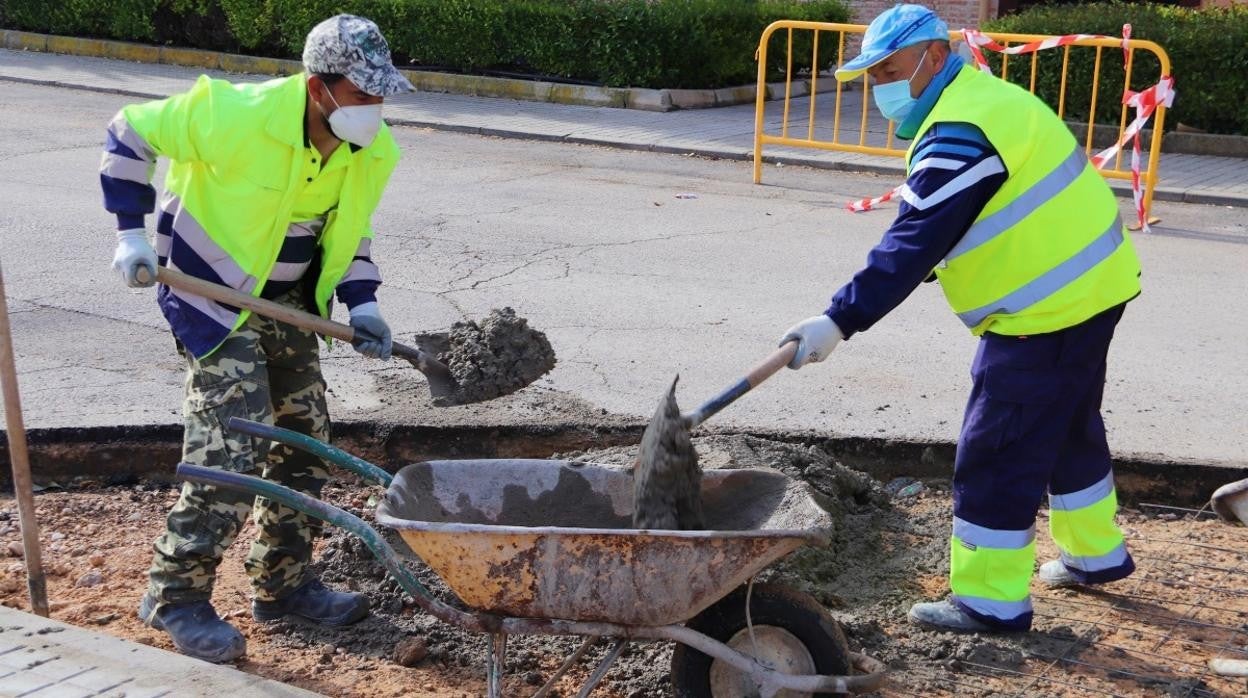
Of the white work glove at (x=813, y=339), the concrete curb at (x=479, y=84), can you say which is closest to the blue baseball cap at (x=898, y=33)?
the white work glove at (x=813, y=339)

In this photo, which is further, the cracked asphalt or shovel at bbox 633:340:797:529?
the cracked asphalt

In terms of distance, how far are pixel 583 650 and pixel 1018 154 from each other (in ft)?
5.82

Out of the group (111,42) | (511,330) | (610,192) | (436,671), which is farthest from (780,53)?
(436,671)

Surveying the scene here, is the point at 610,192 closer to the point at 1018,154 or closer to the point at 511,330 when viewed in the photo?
the point at 511,330

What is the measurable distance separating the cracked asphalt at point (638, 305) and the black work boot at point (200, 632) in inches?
66.5

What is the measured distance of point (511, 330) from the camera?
16.4ft

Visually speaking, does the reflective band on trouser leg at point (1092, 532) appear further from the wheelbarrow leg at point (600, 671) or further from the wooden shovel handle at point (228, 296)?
the wooden shovel handle at point (228, 296)

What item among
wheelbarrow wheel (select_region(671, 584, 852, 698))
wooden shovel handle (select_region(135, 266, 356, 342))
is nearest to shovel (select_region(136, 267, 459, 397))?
wooden shovel handle (select_region(135, 266, 356, 342))

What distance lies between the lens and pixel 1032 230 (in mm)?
3781

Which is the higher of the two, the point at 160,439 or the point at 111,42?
the point at 111,42

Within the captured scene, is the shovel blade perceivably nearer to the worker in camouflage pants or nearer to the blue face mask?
the worker in camouflage pants

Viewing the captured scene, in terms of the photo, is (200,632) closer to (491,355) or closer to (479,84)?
(491,355)

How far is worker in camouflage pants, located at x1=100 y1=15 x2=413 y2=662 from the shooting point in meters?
3.67

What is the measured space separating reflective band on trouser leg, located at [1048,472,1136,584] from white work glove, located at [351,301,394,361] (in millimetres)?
2129
